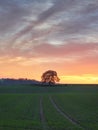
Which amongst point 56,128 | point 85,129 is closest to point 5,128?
point 56,128

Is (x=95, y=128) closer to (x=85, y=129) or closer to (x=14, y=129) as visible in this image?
(x=85, y=129)

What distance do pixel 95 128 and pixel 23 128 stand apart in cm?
585

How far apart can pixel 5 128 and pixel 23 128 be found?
142 centimetres

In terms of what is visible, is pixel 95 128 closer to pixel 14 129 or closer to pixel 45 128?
pixel 45 128

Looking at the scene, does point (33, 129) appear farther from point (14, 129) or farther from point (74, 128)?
point (74, 128)

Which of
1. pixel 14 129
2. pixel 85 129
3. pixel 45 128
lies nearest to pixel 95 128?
pixel 85 129

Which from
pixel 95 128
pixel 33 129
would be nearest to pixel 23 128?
pixel 33 129

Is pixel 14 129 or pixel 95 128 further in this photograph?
pixel 95 128

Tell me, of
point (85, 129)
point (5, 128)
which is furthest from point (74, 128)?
point (5, 128)

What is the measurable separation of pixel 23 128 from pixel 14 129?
1040mm

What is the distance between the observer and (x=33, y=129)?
1232 inches

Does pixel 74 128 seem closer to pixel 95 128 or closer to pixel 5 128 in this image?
pixel 95 128

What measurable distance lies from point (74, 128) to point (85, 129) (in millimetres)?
997

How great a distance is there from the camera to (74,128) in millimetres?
32594
